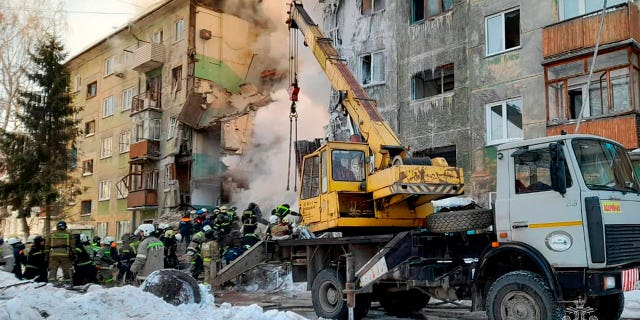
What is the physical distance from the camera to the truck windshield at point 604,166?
688 centimetres

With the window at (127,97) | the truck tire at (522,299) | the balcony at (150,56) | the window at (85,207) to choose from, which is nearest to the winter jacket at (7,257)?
the truck tire at (522,299)

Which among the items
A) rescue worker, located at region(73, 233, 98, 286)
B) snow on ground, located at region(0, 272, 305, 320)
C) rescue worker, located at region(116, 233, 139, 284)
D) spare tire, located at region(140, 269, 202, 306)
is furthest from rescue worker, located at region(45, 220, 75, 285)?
spare tire, located at region(140, 269, 202, 306)

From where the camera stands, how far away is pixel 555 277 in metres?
6.76

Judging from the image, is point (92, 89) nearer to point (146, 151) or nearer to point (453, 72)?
point (146, 151)

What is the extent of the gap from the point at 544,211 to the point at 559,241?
393 mm

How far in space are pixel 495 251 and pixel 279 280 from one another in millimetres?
9077

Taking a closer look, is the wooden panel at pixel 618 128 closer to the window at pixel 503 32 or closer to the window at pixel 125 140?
the window at pixel 503 32

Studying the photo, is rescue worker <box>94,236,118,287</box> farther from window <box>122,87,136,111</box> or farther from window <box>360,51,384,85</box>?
window <box>122,87,136,111</box>

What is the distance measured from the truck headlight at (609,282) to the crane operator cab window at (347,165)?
430cm

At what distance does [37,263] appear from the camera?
1381cm

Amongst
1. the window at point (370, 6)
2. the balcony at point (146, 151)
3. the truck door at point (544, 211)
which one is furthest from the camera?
the balcony at point (146, 151)

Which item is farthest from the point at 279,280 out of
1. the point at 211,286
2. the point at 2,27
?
the point at 2,27

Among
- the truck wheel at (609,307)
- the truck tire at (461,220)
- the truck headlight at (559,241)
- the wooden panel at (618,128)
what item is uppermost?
the wooden panel at (618,128)

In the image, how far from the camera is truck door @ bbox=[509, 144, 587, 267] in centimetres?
673
